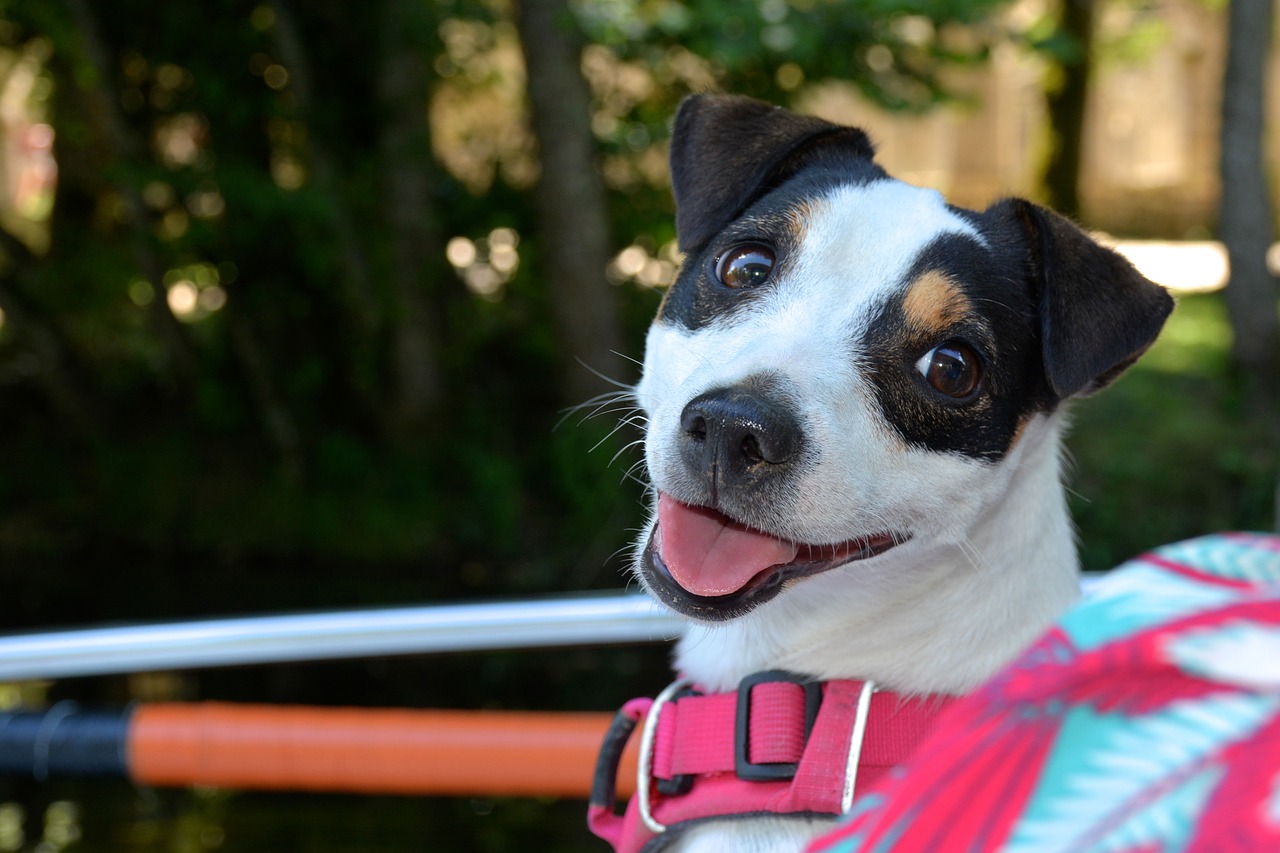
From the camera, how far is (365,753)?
2.35m

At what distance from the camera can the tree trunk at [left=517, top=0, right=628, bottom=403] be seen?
267 inches

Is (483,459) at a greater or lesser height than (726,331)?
lesser

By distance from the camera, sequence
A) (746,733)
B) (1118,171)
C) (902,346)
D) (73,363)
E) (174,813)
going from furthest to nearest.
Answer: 1. (1118,171)
2. (73,363)
3. (174,813)
4. (902,346)
5. (746,733)

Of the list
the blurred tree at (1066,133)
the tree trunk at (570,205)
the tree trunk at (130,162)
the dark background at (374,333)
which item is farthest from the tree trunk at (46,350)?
the blurred tree at (1066,133)

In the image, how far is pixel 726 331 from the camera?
1.93 m

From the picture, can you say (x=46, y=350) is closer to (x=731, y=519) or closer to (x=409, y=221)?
(x=409, y=221)

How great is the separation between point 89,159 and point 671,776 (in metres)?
8.98

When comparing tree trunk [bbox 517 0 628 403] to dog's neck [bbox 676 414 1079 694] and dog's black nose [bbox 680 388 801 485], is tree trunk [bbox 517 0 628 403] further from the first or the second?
dog's black nose [bbox 680 388 801 485]

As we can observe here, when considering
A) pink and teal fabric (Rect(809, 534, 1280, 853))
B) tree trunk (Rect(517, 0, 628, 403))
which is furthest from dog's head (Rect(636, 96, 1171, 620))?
tree trunk (Rect(517, 0, 628, 403))

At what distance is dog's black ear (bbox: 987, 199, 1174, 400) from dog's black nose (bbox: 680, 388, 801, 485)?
50 cm

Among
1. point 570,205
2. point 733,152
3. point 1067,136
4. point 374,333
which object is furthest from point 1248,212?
point 733,152

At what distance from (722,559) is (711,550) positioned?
0.07 ft

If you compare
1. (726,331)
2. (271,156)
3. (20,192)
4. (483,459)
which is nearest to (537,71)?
(271,156)

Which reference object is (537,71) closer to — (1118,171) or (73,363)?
(73,363)
